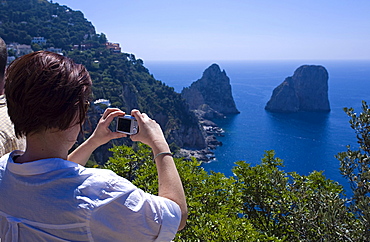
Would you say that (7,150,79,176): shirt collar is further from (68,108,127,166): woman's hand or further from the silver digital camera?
(68,108,127,166): woman's hand

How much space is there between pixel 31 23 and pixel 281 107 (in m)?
46.1

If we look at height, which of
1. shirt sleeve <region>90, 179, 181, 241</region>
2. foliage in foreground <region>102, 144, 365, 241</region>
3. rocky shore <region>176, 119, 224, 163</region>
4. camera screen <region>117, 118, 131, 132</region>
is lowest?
rocky shore <region>176, 119, 224, 163</region>

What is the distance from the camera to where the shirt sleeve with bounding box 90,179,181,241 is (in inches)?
28.7

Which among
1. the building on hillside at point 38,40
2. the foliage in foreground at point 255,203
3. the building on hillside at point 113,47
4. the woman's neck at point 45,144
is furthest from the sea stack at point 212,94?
the woman's neck at point 45,144

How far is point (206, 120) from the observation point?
54156 millimetres

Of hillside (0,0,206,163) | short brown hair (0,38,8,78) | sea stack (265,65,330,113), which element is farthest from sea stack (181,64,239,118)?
short brown hair (0,38,8,78)

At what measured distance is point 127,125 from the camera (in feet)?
3.56

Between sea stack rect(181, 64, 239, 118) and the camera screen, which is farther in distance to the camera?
Result: sea stack rect(181, 64, 239, 118)

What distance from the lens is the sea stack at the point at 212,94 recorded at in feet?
202

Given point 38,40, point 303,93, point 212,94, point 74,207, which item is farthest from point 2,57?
point 303,93

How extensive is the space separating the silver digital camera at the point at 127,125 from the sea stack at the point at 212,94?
193ft

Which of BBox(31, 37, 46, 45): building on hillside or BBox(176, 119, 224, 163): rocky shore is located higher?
BBox(31, 37, 46, 45): building on hillside

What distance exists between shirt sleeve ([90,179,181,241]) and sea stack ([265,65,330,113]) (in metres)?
62.5

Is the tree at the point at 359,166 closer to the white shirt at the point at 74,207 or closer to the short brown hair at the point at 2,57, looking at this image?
the white shirt at the point at 74,207
